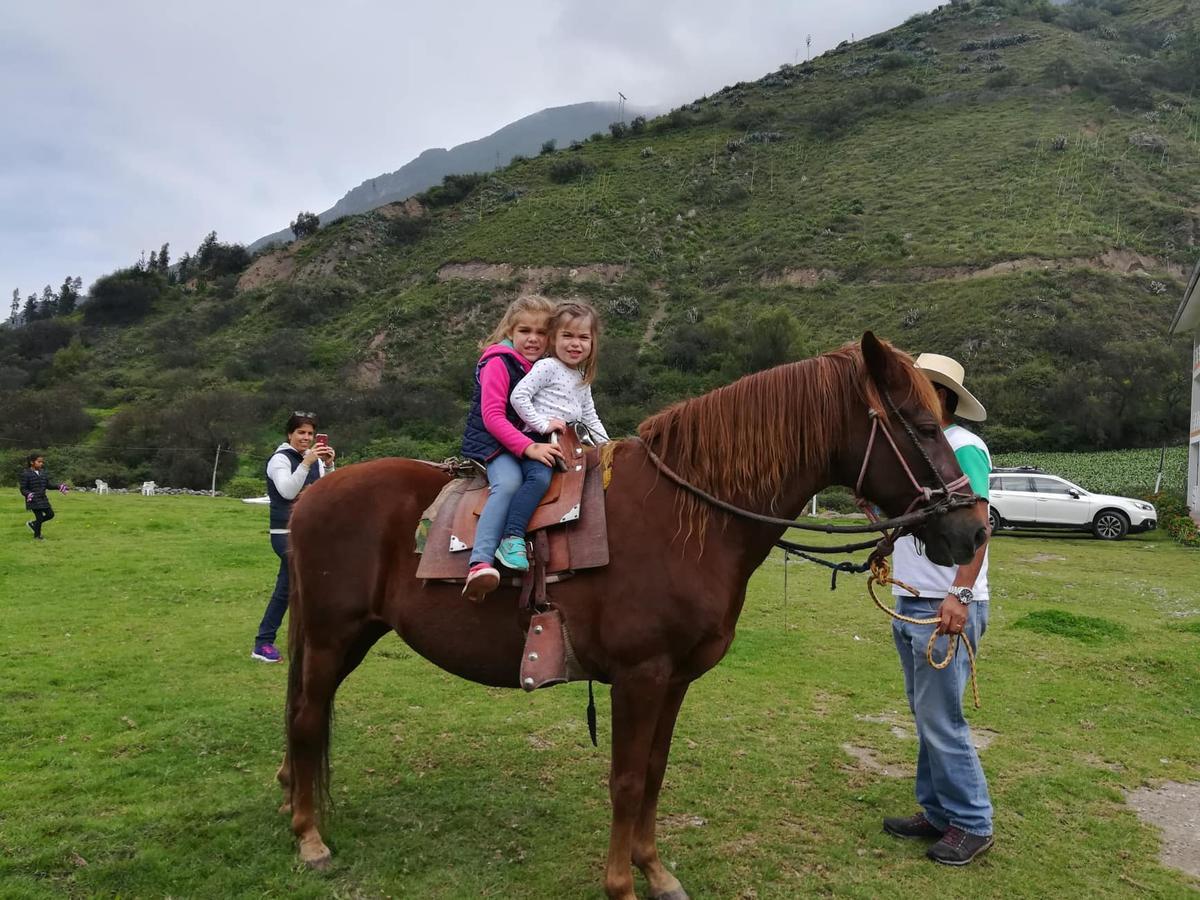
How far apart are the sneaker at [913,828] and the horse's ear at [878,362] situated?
7.96 ft

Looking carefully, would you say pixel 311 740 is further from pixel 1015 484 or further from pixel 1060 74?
pixel 1060 74

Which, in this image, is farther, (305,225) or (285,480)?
(305,225)

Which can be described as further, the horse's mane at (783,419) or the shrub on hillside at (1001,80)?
the shrub on hillside at (1001,80)

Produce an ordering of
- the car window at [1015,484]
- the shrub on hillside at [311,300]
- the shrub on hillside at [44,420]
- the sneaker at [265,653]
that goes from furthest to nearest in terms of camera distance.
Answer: the shrub on hillside at [311,300], the shrub on hillside at [44,420], the car window at [1015,484], the sneaker at [265,653]

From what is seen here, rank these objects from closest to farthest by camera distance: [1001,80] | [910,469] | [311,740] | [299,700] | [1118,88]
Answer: [910,469], [311,740], [299,700], [1118,88], [1001,80]

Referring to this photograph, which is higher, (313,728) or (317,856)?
(313,728)

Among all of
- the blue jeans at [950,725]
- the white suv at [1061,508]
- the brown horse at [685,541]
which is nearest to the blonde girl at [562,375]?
the brown horse at [685,541]

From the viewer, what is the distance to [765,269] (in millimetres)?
55656

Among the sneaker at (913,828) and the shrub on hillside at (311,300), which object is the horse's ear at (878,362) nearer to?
the sneaker at (913,828)

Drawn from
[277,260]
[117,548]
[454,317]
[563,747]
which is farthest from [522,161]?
[563,747]

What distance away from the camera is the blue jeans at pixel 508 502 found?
293cm

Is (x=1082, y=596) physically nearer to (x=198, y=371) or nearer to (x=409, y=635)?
(x=409, y=635)

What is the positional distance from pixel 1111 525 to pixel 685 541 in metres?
19.9

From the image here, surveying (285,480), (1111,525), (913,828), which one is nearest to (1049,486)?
(1111,525)
